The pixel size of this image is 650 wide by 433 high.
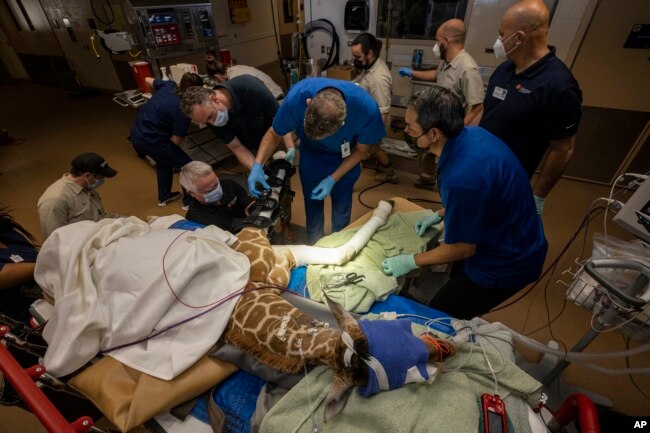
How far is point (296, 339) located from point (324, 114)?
102 cm

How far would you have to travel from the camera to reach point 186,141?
12.4 feet

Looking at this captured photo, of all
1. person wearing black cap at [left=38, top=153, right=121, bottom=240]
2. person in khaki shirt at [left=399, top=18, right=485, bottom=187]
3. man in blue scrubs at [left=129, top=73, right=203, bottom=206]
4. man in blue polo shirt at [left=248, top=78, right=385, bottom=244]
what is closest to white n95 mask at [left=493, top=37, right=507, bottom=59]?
person in khaki shirt at [left=399, top=18, right=485, bottom=187]

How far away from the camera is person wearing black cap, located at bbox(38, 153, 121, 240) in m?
1.91

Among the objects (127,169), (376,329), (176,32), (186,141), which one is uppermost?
(176,32)

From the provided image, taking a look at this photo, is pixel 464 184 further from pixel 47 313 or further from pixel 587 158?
pixel 587 158

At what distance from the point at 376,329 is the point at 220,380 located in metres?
0.59

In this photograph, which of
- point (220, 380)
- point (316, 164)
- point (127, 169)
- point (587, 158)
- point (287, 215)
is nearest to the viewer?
point (220, 380)

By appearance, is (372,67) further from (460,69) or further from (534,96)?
(534,96)

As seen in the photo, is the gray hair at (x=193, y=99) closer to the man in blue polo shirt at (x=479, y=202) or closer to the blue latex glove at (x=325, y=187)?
the blue latex glove at (x=325, y=187)

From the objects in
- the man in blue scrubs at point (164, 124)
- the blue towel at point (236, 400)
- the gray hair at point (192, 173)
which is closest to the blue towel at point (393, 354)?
the blue towel at point (236, 400)

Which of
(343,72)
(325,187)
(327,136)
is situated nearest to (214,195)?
(325,187)

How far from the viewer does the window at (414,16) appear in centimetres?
312

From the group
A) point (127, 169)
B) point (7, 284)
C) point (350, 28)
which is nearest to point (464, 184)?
point (7, 284)

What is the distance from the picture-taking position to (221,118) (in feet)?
6.96
